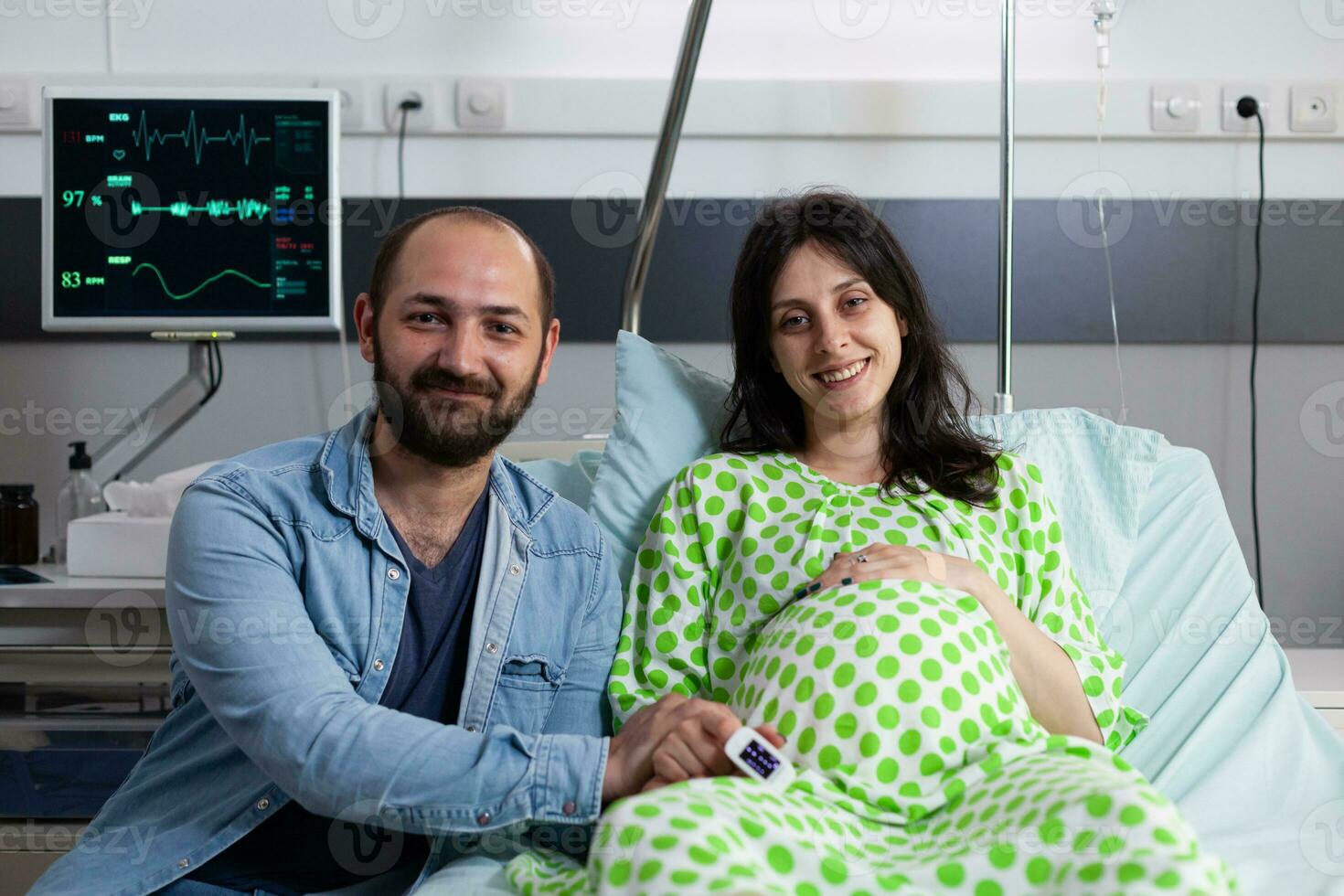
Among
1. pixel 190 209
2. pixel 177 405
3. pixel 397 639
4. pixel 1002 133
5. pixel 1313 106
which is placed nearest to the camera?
pixel 397 639

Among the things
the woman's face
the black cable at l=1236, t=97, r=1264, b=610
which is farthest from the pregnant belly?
the black cable at l=1236, t=97, r=1264, b=610

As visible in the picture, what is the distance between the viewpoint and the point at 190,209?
177 cm

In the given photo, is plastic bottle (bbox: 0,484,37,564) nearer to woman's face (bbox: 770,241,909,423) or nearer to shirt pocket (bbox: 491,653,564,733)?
shirt pocket (bbox: 491,653,564,733)

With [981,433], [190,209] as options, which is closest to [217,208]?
[190,209]

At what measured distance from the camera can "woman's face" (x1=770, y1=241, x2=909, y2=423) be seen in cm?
130

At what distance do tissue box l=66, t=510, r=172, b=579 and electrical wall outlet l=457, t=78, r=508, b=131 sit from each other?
0.91 m

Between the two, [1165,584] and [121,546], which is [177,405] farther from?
[1165,584]

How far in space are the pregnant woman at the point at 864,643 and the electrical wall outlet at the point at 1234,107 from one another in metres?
1.01

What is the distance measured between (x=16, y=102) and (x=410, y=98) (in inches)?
27.5

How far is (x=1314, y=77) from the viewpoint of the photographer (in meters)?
2.13

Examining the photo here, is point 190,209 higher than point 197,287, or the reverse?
point 190,209

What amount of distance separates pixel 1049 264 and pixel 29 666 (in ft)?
5.73

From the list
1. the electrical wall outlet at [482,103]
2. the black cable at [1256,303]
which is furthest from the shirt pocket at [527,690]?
the black cable at [1256,303]

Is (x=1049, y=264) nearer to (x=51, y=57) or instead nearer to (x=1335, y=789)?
(x=1335, y=789)
